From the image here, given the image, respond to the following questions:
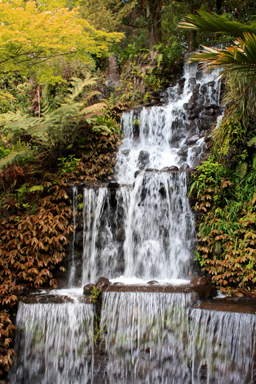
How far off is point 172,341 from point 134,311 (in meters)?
0.77

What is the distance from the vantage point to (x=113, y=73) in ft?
41.4

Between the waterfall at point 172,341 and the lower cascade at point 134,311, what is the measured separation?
0.05 feet

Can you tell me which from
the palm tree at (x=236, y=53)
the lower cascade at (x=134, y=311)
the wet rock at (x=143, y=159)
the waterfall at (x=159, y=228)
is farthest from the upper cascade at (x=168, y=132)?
the palm tree at (x=236, y=53)

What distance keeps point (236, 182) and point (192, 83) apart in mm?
6113

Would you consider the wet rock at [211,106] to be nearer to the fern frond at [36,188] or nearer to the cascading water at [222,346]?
the fern frond at [36,188]

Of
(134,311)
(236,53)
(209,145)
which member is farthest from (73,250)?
(236,53)

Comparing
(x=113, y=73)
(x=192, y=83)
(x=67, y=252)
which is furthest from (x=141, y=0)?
(x=67, y=252)

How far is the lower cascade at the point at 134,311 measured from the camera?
202 inches

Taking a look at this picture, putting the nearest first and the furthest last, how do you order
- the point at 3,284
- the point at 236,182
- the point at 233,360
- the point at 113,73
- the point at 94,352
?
1. the point at 233,360
2. the point at 94,352
3. the point at 3,284
4. the point at 236,182
5. the point at 113,73

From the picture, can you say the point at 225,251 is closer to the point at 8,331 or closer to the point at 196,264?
the point at 196,264

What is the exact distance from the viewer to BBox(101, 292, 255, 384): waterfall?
496 centimetres

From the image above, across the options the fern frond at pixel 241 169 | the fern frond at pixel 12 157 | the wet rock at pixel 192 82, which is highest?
the wet rock at pixel 192 82

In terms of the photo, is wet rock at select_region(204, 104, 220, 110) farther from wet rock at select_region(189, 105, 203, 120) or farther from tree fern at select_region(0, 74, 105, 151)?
tree fern at select_region(0, 74, 105, 151)

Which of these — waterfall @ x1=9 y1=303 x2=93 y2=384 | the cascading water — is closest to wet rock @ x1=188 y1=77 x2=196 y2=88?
the cascading water
